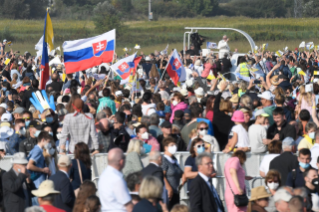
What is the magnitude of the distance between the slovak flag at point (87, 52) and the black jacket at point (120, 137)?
4.16 metres

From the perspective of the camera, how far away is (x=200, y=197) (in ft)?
20.5

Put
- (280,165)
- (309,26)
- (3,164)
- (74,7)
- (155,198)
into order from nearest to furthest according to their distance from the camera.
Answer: (155,198)
(280,165)
(3,164)
(309,26)
(74,7)

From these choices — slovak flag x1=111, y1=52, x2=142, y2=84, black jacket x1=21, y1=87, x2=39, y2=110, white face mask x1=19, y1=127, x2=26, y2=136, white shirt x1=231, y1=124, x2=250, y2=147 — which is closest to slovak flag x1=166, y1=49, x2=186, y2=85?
slovak flag x1=111, y1=52, x2=142, y2=84

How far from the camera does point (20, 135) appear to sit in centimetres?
877

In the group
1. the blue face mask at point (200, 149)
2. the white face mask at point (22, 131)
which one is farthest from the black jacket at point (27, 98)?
the blue face mask at point (200, 149)

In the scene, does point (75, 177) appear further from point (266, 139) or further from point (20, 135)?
point (266, 139)

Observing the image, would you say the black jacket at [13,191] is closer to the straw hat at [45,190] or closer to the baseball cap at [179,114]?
the straw hat at [45,190]

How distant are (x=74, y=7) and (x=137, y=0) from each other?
7262 mm

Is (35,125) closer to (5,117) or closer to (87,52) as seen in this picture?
(5,117)

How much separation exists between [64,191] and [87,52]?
6714 mm

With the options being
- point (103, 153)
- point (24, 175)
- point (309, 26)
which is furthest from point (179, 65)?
point (309, 26)

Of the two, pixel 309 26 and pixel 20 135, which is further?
pixel 309 26

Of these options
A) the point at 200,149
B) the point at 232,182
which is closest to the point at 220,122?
the point at 200,149

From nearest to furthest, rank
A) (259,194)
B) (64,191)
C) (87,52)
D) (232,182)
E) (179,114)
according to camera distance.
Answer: (259,194), (64,191), (232,182), (179,114), (87,52)
